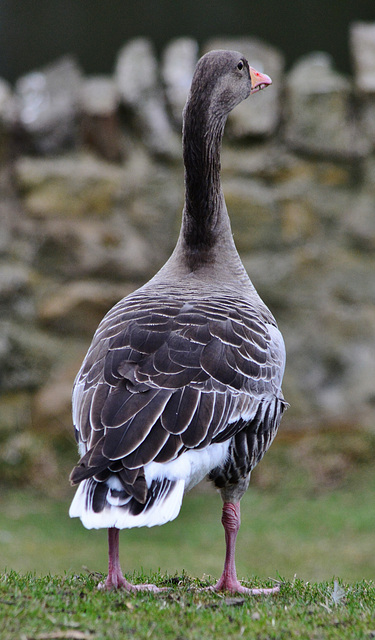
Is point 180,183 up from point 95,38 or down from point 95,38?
down

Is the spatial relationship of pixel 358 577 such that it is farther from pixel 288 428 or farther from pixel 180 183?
pixel 180 183

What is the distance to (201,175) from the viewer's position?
195 inches

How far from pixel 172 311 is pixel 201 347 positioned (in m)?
0.37

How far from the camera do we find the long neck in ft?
15.9

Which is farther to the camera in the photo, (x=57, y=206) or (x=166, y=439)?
(x=57, y=206)

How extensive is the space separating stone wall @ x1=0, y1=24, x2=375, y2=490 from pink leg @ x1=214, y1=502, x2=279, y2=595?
3.79 meters

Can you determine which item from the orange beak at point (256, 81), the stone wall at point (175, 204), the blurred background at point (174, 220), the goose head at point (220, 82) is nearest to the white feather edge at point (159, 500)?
the goose head at point (220, 82)

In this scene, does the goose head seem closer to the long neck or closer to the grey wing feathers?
the long neck

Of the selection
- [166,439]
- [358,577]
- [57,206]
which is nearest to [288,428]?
[358,577]

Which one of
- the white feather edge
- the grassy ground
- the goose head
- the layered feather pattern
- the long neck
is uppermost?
the goose head

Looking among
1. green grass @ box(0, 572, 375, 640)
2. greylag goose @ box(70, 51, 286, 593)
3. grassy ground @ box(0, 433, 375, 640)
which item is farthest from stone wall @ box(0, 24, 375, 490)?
green grass @ box(0, 572, 375, 640)

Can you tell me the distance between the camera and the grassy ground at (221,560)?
3.04 m

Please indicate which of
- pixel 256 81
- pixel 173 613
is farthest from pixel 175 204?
pixel 173 613

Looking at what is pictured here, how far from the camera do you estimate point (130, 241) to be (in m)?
8.14
